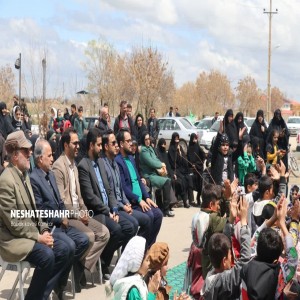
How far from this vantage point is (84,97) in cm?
4034

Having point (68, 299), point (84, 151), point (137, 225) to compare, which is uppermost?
point (84, 151)

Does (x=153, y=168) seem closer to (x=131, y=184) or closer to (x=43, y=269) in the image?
(x=131, y=184)

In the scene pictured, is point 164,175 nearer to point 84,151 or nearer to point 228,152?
point 228,152

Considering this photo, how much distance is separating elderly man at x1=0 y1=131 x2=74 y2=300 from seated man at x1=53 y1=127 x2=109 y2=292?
82 centimetres

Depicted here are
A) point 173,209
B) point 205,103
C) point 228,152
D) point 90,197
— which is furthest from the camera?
point 205,103

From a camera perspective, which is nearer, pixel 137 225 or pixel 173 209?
pixel 137 225

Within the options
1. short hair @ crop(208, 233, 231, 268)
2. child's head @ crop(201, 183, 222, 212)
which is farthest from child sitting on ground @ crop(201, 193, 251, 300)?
child's head @ crop(201, 183, 222, 212)

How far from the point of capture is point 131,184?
785cm

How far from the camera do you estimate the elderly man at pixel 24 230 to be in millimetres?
5262

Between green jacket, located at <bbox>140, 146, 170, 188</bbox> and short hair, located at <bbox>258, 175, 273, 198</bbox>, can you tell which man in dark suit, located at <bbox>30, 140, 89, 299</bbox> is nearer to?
short hair, located at <bbox>258, 175, 273, 198</bbox>

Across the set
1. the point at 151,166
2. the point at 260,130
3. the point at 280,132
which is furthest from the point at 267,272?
the point at 260,130

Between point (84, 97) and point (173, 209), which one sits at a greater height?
point (84, 97)

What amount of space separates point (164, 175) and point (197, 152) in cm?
199

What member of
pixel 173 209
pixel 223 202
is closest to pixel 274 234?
pixel 223 202
